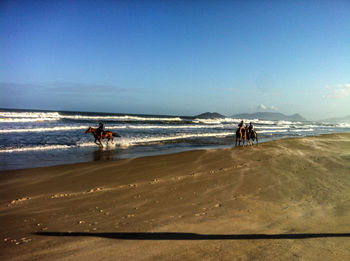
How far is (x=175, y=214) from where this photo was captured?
4.91 meters

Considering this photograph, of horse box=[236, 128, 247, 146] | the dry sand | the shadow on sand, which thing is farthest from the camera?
horse box=[236, 128, 247, 146]

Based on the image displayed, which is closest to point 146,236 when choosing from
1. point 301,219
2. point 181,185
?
point 301,219

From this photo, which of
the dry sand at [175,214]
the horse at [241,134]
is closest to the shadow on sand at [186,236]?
the dry sand at [175,214]

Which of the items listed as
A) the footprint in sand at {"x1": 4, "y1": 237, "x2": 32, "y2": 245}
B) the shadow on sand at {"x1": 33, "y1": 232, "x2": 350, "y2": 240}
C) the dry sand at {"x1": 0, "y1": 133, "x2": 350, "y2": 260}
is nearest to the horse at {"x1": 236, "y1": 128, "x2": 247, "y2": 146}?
the dry sand at {"x1": 0, "y1": 133, "x2": 350, "y2": 260}

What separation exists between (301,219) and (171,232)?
246cm

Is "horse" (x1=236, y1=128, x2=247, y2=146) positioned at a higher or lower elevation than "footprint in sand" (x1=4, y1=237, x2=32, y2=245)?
higher

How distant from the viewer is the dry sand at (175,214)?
3443mm

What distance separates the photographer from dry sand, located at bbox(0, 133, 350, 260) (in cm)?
344

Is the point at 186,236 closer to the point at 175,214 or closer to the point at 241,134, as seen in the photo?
the point at 175,214

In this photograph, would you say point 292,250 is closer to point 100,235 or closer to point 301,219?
point 301,219

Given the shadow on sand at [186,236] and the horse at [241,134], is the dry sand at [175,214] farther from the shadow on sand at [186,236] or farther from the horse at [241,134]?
the horse at [241,134]

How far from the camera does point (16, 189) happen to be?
6977 millimetres

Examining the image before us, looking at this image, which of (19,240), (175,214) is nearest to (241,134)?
(175,214)

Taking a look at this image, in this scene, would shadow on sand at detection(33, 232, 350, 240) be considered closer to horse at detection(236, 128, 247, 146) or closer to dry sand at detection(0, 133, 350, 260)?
dry sand at detection(0, 133, 350, 260)
